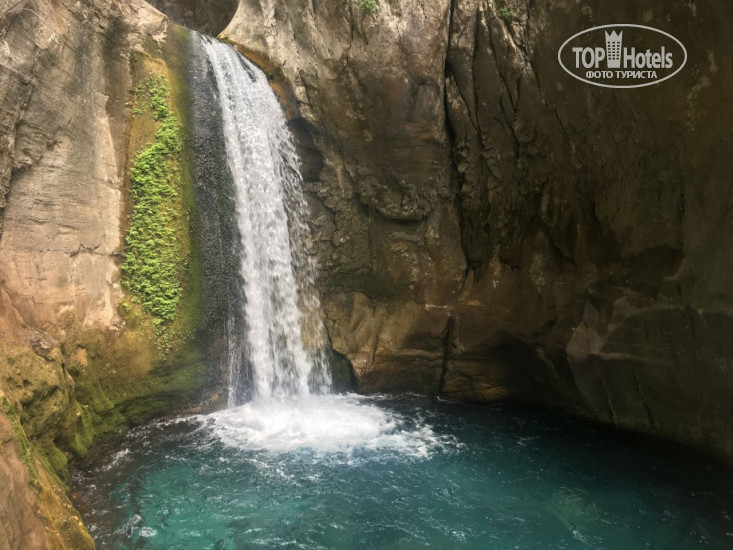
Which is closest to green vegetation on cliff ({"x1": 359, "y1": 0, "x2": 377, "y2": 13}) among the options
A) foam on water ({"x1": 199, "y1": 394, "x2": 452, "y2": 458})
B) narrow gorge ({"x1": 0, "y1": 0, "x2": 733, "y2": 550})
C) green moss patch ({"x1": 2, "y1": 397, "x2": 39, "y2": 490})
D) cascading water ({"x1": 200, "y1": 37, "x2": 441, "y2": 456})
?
narrow gorge ({"x1": 0, "y1": 0, "x2": 733, "y2": 550})

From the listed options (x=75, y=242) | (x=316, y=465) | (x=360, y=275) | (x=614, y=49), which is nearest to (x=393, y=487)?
(x=316, y=465)

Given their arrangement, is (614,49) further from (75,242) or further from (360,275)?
(75,242)

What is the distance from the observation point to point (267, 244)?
27.5 ft

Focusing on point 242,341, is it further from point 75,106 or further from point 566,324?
point 566,324

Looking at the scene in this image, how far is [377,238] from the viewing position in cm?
891

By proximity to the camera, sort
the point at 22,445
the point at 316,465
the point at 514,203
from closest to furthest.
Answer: the point at 22,445
the point at 316,465
the point at 514,203

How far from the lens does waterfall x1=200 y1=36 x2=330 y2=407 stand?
8.11 m

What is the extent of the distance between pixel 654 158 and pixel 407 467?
5025 millimetres

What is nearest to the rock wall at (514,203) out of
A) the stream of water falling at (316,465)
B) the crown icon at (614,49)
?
the crown icon at (614,49)

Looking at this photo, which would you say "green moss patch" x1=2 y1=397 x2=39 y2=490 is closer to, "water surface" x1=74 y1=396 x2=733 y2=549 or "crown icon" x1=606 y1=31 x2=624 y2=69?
"water surface" x1=74 y1=396 x2=733 y2=549

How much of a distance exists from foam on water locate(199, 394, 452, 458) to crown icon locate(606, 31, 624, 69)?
17.9 feet

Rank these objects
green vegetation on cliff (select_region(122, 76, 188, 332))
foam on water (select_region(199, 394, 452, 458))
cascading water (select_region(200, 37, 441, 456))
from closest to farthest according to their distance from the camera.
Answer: foam on water (select_region(199, 394, 452, 458))
green vegetation on cliff (select_region(122, 76, 188, 332))
cascading water (select_region(200, 37, 441, 456))

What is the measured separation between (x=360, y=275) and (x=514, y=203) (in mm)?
2973

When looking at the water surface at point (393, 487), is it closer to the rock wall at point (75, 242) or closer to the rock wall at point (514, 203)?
the rock wall at point (75, 242)
